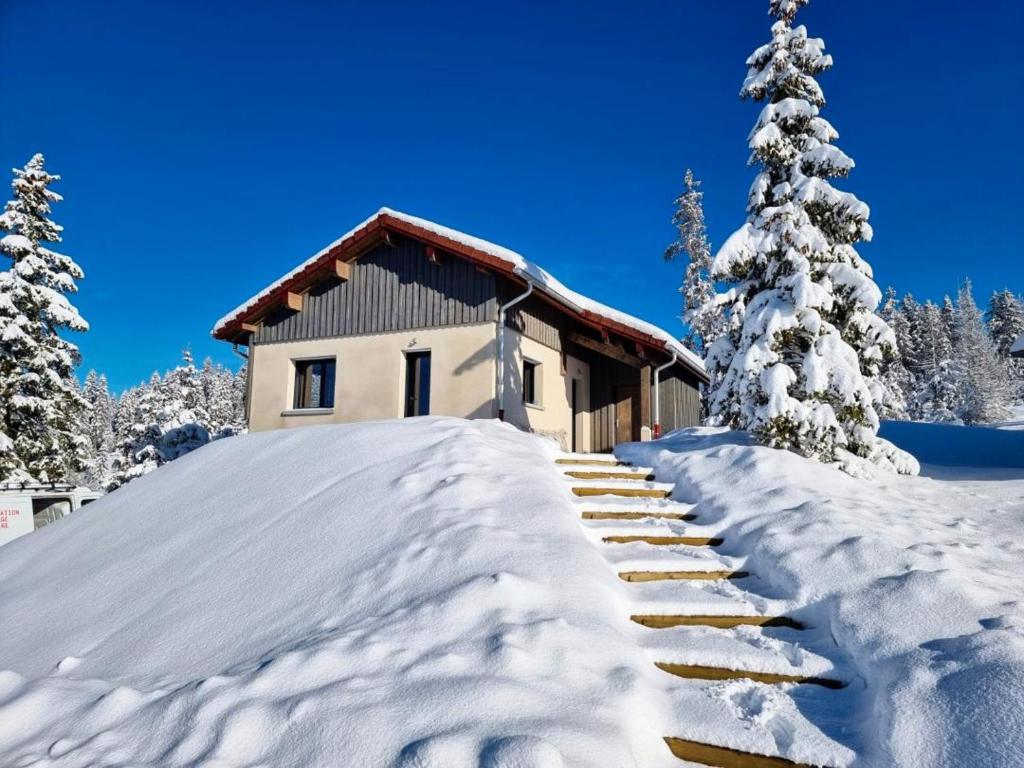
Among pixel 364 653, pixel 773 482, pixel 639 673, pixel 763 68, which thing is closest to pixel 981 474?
pixel 773 482

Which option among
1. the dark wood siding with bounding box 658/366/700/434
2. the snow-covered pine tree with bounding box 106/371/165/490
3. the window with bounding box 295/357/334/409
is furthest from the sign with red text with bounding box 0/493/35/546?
the dark wood siding with bounding box 658/366/700/434

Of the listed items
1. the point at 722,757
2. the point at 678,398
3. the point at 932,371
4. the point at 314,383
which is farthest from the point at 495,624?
the point at 932,371

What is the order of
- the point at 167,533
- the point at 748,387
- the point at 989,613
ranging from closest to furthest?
the point at 989,613 → the point at 167,533 → the point at 748,387

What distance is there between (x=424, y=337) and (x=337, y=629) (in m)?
9.62

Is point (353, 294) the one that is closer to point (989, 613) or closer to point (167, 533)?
point (167, 533)

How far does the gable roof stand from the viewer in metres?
11.7

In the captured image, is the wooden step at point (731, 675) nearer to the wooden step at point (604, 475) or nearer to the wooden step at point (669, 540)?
the wooden step at point (669, 540)

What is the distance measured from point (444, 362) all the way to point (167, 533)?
7073 mm

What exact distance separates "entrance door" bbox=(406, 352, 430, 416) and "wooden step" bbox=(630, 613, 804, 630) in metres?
9.50

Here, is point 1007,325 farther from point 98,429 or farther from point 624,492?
point 98,429

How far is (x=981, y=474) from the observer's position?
9.56 m

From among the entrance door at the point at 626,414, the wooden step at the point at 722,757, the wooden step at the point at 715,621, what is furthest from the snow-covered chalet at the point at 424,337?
the wooden step at the point at 722,757

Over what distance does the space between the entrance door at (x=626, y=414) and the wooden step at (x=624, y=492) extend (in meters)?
8.98

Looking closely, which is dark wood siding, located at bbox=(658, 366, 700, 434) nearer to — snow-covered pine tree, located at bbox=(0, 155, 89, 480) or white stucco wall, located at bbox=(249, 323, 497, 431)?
white stucco wall, located at bbox=(249, 323, 497, 431)
